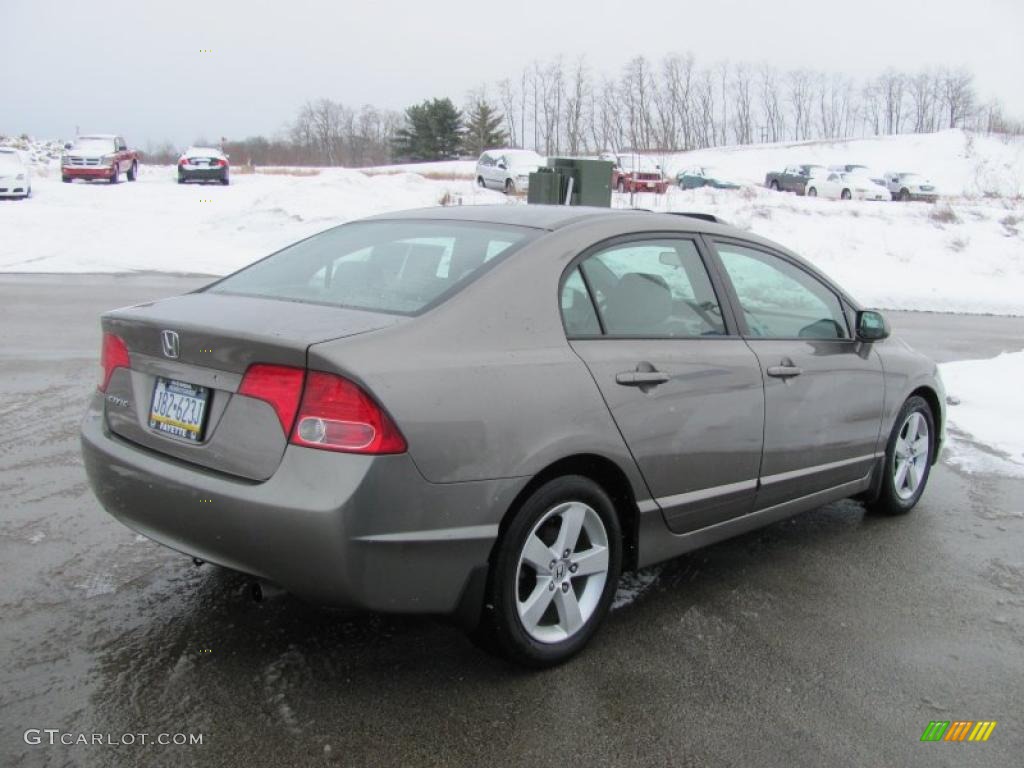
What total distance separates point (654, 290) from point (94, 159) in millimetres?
33175

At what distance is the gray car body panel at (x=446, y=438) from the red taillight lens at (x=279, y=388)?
36 mm

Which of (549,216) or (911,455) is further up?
(549,216)

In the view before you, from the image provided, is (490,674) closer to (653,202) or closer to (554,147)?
(653,202)

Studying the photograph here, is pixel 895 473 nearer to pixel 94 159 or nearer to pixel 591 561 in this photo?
pixel 591 561

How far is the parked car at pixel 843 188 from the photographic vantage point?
41.0 meters

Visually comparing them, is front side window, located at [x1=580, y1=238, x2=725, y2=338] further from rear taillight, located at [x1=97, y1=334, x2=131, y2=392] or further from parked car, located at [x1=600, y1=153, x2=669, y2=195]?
parked car, located at [x1=600, y1=153, x2=669, y2=195]

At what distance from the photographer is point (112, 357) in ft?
11.2

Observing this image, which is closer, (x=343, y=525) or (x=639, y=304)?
(x=343, y=525)

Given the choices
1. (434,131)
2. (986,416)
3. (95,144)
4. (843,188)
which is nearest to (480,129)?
(434,131)

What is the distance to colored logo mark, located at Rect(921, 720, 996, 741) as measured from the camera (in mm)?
2947

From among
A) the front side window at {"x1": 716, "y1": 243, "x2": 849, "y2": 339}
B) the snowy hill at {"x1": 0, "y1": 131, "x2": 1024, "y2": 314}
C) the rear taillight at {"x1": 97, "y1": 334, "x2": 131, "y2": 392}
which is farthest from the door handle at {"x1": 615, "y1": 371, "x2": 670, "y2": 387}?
the snowy hill at {"x1": 0, "y1": 131, "x2": 1024, "y2": 314}

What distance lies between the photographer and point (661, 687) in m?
3.16

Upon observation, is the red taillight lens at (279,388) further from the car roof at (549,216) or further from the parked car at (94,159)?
the parked car at (94,159)

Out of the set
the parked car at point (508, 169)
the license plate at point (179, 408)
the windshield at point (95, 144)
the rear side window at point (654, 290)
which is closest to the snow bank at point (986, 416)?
the rear side window at point (654, 290)
